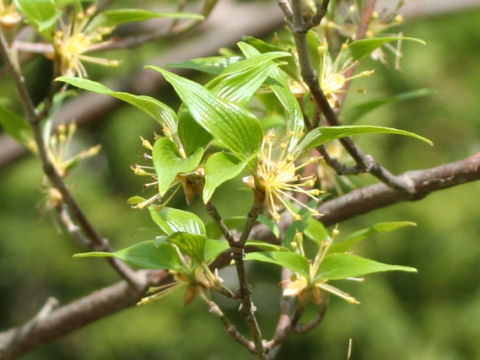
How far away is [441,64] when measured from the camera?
2.42m

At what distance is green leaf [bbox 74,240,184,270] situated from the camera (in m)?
0.57

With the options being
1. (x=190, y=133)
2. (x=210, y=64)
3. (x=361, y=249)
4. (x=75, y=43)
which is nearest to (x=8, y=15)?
(x=75, y=43)

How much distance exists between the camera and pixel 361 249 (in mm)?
2061

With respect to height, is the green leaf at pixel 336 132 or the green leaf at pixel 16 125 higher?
the green leaf at pixel 336 132

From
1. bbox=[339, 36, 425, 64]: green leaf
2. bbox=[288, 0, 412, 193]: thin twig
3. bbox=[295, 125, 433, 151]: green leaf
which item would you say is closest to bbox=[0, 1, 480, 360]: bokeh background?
bbox=[288, 0, 412, 193]: thin twig

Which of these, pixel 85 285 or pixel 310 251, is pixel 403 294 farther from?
pixel 85 285

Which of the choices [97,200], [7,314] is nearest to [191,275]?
[97,200]

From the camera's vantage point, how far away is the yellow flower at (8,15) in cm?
83

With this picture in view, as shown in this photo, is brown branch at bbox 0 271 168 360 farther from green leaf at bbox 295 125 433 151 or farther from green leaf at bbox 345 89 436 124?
green leaf at bbox 295 125 433 151

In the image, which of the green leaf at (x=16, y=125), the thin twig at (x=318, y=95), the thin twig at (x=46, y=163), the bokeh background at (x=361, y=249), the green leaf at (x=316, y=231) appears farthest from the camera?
the bokeh background at (x=361, y=249)

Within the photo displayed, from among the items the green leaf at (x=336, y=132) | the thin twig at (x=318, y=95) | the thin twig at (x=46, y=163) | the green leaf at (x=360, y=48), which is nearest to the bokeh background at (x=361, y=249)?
the thin twig at (x=46, y=163)

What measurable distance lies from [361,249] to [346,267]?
1.48m

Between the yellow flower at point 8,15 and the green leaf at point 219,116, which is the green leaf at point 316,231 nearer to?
the green leaf at point 219,116

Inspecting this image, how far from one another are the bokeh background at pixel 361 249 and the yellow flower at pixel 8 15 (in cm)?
121
